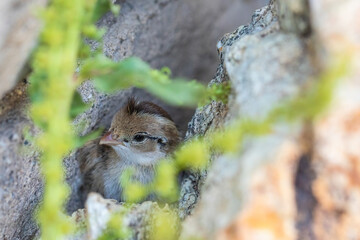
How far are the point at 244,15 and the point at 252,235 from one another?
8.65 ft

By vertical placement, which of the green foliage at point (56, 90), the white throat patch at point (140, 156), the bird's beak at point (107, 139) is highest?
the white throat patch at point (140, 156)

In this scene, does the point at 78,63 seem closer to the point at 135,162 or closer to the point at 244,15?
the point at 135,162

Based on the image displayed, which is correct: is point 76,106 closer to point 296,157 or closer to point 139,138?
point 296,157

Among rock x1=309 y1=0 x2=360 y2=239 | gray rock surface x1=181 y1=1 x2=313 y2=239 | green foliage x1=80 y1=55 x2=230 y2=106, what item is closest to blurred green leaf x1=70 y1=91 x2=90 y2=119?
green foliage x1=80 y1=55 x2=230 y2=106

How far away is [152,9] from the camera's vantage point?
2887mm

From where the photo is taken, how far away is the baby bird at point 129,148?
3.09m

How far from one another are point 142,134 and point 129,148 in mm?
117

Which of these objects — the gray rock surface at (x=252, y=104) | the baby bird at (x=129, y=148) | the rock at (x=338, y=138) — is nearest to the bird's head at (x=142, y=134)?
the baby bird at (x=129, y=148)

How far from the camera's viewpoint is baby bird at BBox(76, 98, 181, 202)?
10.1 ft

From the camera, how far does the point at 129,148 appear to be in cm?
327

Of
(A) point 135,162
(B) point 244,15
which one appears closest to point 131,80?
(A) point 135,162

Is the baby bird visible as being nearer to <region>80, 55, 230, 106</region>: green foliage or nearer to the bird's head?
the bird's head

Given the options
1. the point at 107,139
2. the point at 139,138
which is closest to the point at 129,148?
the point at 139,138

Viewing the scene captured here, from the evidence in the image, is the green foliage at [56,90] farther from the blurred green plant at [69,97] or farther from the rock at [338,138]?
the rock at [338,138]
